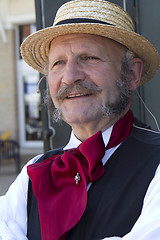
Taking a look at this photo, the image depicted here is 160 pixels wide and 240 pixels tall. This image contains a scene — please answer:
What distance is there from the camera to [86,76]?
5.17 feet

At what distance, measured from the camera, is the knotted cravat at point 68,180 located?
138 cm

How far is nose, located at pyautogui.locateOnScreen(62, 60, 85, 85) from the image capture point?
5.13ft

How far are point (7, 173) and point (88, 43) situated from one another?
5726 mm

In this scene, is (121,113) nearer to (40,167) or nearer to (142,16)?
(40,167)

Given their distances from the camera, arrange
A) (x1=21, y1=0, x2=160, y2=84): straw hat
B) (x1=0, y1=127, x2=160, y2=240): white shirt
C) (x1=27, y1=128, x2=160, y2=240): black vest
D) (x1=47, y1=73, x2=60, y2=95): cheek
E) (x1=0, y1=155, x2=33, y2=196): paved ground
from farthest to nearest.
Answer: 1. (x1=0, y1=155, x2=33, y2=196): paved ground
2. (x1=47, y1=73, x2=60, y2=95): cheek
3. (x1=21, y1=0, x2=160, y2=84): straw hat
4. (x1=27, y1=128, x2=160, y2=240): black vest
5. (x1=0, y1=127, x2=160, y2=240): white shirt

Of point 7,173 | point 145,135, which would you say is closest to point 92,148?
point 145,135

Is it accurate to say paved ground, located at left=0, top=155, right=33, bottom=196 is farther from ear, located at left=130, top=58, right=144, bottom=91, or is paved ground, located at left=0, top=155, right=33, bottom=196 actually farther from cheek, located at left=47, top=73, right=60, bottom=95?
ear, located at left=130, top=58, right=144, bottom=91

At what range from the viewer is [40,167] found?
5.08 ft

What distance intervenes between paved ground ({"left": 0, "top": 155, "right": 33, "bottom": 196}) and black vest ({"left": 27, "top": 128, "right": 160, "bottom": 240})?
394 cm

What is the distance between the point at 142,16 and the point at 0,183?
4.42 m

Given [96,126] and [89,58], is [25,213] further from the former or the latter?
[89,58]

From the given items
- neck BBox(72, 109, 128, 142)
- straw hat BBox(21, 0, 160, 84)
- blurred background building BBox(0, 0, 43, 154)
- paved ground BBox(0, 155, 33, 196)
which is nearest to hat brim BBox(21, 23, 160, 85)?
straw hat BBox(21, 0, 160, 84)

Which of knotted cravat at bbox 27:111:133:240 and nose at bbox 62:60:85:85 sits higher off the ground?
nose at bbox 62:60:85:85

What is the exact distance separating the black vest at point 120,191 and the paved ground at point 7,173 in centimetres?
394
